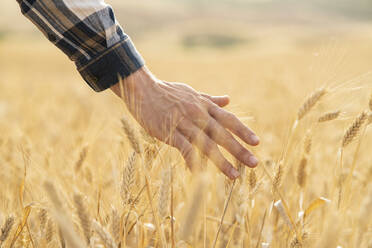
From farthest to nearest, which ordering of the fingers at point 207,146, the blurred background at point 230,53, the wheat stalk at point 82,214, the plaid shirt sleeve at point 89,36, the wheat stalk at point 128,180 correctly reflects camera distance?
the blurred background at point 230,53 < the plaid shirt sleeve at point 89,36 < the fingers at point 207,146 < the wheat stalk at point 128,180 < the wheat stalk at point 82,214

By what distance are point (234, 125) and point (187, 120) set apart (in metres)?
0.13

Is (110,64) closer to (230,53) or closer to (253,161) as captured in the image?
(253,161)

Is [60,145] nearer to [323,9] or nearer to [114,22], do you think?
[114,22]

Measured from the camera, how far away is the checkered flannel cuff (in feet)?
3.32

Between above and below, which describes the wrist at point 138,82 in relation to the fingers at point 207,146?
above

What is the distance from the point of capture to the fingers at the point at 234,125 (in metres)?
0.94

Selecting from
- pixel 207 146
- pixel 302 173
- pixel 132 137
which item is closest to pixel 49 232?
pixel 132 137

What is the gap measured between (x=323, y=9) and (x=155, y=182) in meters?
79.1

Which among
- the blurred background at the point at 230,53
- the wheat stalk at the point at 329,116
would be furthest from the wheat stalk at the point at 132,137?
the wheat stalk at the point at 329,116

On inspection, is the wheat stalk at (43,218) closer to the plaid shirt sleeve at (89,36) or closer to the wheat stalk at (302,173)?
the plaid shirt sleeve at (89,36)

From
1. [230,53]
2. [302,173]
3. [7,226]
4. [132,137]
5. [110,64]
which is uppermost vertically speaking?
[110,64]

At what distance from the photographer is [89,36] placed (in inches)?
39.1

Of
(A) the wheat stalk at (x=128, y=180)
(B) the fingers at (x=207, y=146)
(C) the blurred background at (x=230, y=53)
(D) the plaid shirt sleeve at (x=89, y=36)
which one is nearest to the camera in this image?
(A) the wheat stalk at (x=128, y=180)

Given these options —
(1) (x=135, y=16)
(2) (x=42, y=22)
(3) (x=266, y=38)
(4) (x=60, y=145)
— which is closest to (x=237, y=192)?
(2) (x=42, y=22)
